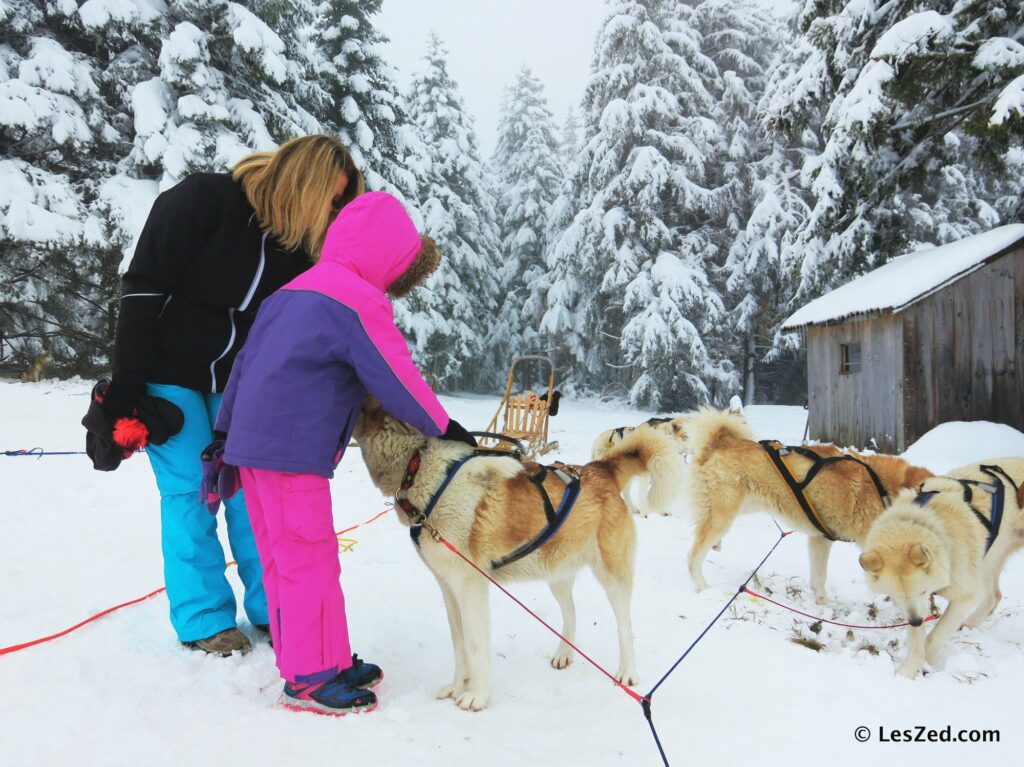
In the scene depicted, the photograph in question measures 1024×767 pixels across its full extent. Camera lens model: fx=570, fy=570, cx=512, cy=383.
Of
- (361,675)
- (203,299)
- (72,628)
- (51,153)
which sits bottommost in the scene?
(361,675)

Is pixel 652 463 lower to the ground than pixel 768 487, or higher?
Answer: higher

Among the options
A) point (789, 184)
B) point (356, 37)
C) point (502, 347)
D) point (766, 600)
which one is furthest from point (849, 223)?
point (502, 347)

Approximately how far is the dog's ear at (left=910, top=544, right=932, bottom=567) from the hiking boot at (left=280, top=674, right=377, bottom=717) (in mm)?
3085

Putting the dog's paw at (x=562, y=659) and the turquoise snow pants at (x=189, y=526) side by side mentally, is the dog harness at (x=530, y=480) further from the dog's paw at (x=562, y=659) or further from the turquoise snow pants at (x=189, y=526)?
the turquoise snow pants at (x=189, y=526)

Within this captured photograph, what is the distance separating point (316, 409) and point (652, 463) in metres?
1.87

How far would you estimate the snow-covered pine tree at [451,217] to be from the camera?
73.9 feet

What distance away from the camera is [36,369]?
1355cm

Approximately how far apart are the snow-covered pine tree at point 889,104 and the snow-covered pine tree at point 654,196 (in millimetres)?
6078

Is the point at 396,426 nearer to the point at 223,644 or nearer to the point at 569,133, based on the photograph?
the point at 223,644

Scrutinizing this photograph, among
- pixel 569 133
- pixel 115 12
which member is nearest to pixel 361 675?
pixel 115 12

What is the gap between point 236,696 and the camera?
7.93 feet

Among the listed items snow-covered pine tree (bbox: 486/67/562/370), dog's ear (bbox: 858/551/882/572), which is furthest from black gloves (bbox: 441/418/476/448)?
snow-covered pine tree (bbox: 486/67/562/370)

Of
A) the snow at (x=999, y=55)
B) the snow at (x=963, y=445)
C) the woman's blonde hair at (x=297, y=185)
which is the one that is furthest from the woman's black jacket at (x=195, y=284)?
the snow at (x=999, y=55)

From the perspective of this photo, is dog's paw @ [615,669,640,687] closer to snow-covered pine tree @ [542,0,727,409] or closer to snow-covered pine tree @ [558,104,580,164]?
snow-covered pine tree @ [542,0,727,409]
